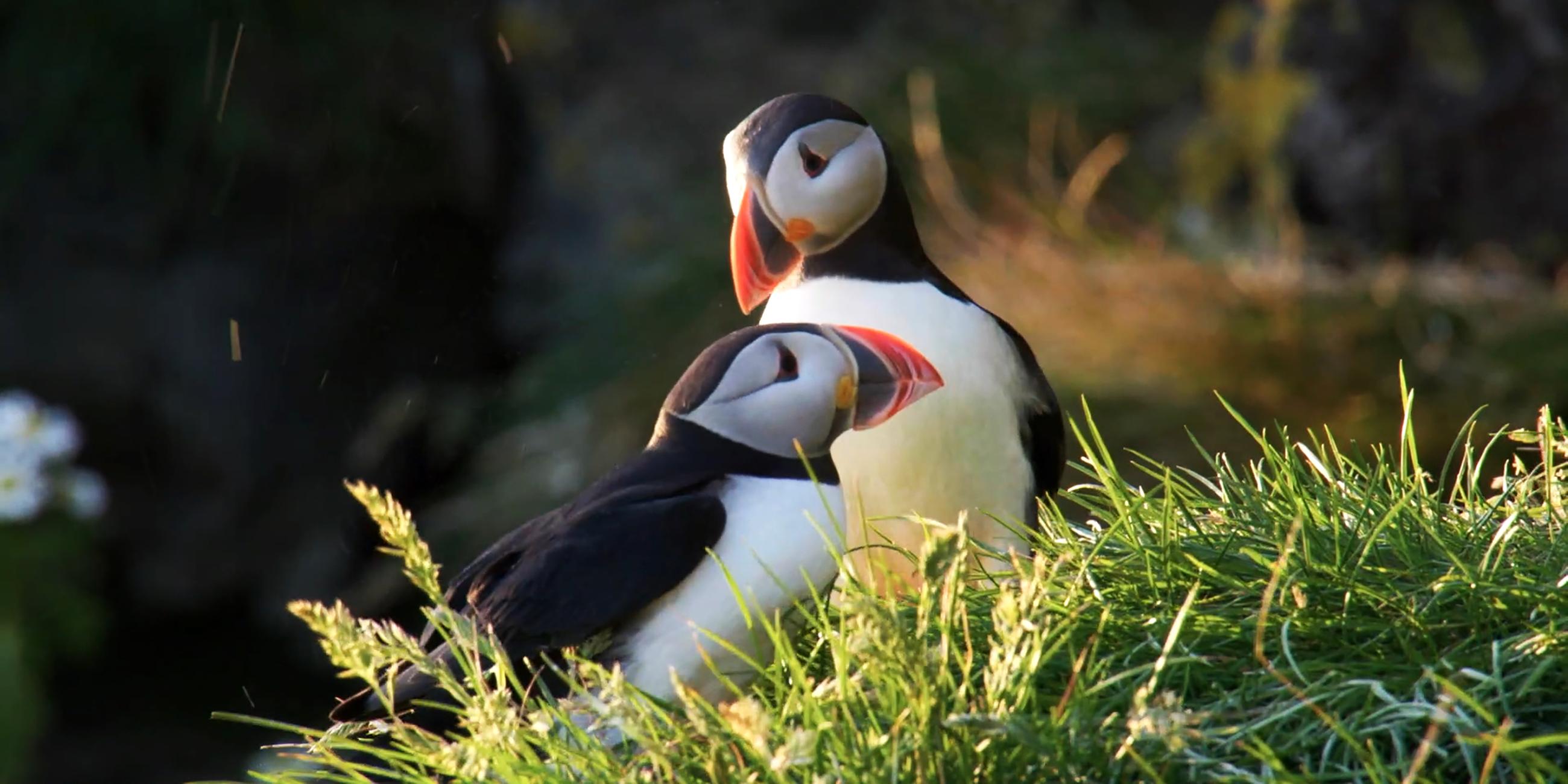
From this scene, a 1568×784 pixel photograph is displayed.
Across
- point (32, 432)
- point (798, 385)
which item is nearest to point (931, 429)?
point (798, 385)

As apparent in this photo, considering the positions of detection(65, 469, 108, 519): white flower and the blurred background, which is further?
detection(65, 469, 108, 519): white flower

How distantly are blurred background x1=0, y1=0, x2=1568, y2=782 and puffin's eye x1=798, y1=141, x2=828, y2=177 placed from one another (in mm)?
2945

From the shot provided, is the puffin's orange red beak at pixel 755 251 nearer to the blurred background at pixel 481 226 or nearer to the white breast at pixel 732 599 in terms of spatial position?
the white breast at pixel 732 599

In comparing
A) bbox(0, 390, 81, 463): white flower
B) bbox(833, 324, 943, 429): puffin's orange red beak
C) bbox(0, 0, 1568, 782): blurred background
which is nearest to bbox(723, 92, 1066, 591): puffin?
bbox(833, 324, 943, 429): puffin's orange red beak

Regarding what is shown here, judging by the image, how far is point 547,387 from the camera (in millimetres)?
6355

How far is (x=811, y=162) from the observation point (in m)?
2.39

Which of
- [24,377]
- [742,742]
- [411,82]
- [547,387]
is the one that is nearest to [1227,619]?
[742,742]

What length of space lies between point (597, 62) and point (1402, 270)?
364 centimetres

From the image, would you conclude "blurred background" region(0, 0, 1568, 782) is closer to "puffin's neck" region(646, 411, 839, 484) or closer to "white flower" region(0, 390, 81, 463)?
"white flower" region(0, 390, 81, 463)

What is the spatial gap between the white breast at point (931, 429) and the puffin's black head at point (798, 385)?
Result: 307mm

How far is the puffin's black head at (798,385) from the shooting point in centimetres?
200

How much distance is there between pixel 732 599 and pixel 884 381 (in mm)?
324

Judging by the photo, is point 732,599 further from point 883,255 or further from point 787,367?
point 883,255

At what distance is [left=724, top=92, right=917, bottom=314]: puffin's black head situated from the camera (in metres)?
2.37
